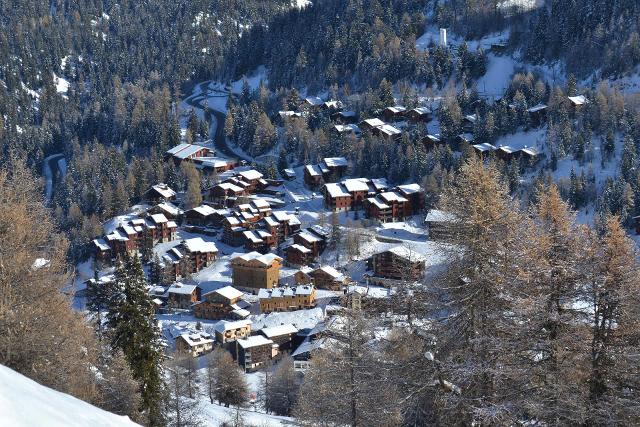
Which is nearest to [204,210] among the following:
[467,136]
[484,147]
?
[484,147]

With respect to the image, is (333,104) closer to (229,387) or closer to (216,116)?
(216,116)

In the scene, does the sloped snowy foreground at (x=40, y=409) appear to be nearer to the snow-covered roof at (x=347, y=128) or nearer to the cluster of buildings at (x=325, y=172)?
the cluster of buildings at (x=325, y=172)

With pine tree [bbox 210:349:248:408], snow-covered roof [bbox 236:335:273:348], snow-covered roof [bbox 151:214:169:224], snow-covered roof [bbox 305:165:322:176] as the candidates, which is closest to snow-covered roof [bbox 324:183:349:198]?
snow-covered roof [bbox 305:165:322:176]

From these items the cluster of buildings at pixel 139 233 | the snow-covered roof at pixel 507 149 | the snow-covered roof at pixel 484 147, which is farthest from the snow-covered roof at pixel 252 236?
the snow-covered roof at pixel 507 149

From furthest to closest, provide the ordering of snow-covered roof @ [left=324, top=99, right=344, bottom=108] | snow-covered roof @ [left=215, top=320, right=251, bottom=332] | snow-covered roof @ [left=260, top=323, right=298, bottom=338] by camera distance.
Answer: snow-covered roof @ [left=324, top=99, right=344, bottom=108], snow-covered roof @ [left=215, top=320, right=251, bottom=332], snow-covered roof @ [left=260, top=323, right=298, bottom=338]

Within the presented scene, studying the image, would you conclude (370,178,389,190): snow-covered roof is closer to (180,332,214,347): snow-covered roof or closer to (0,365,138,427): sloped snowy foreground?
(180,332,214,347): snow-covered roof
